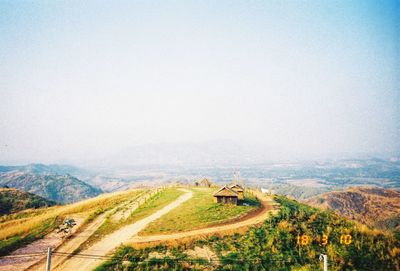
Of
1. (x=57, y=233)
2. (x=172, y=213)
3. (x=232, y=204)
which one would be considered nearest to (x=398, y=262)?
(x=232, y=204)

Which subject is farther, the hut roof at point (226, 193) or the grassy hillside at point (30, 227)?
the hut roof at point (226, 193)

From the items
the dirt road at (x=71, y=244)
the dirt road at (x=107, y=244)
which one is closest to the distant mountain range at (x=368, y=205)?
the dirt road at (x=107, y=244)

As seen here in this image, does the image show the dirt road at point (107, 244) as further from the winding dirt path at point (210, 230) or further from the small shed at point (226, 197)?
the small shed at point (226, 197)

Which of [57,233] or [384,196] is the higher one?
[57,233]

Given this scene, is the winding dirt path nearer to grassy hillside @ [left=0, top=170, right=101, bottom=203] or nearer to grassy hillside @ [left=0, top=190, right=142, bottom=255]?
grassy hillside @ [left=0, top=190, right=142, bottom=255]

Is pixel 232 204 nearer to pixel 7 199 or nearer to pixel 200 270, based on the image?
pixel 200 270

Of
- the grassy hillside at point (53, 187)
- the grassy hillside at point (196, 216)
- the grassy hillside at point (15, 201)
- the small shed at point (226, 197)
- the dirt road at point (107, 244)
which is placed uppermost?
the small shed at point (226, 197)
